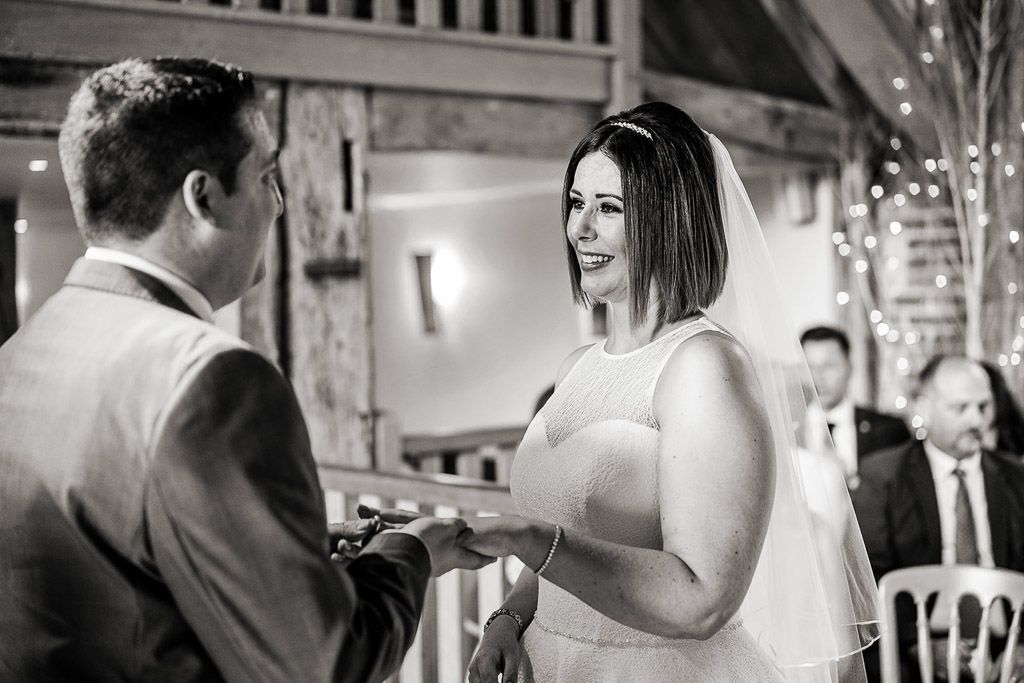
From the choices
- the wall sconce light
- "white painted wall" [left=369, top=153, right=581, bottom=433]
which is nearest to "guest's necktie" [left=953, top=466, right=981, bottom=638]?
"white painted wall" [left=369, top=153, right=581, bottom=433]

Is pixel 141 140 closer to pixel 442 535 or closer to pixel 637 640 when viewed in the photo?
pixel 442 535

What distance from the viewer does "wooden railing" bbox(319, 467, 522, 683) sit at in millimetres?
3172

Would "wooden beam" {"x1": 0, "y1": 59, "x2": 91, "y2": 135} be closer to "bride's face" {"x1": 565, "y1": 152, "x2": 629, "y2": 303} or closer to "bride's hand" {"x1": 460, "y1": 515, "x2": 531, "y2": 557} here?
"bride's face" {"x1": 565, "y1": 152, "x2": 629, "y2": 303}

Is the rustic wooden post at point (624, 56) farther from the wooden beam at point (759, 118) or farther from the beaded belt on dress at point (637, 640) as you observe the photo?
the beaded belt on dress at point (637, 640)

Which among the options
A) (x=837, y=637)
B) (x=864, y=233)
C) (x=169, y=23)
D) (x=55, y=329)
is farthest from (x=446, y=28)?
(x=55, y=329)

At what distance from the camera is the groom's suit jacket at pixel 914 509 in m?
4.07

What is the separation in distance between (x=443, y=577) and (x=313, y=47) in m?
2.71

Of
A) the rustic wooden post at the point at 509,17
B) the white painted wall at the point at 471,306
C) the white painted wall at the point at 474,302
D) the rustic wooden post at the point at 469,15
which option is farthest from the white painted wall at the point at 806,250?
the rustic wooden post at the point at 469,15

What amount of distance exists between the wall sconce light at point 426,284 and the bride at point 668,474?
6.69 metres

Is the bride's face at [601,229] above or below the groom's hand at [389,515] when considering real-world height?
above

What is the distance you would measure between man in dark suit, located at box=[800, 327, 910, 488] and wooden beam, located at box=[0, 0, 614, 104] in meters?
1.71

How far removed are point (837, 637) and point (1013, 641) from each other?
1314 millimetres

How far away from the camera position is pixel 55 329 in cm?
130

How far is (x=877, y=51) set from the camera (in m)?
6.77
